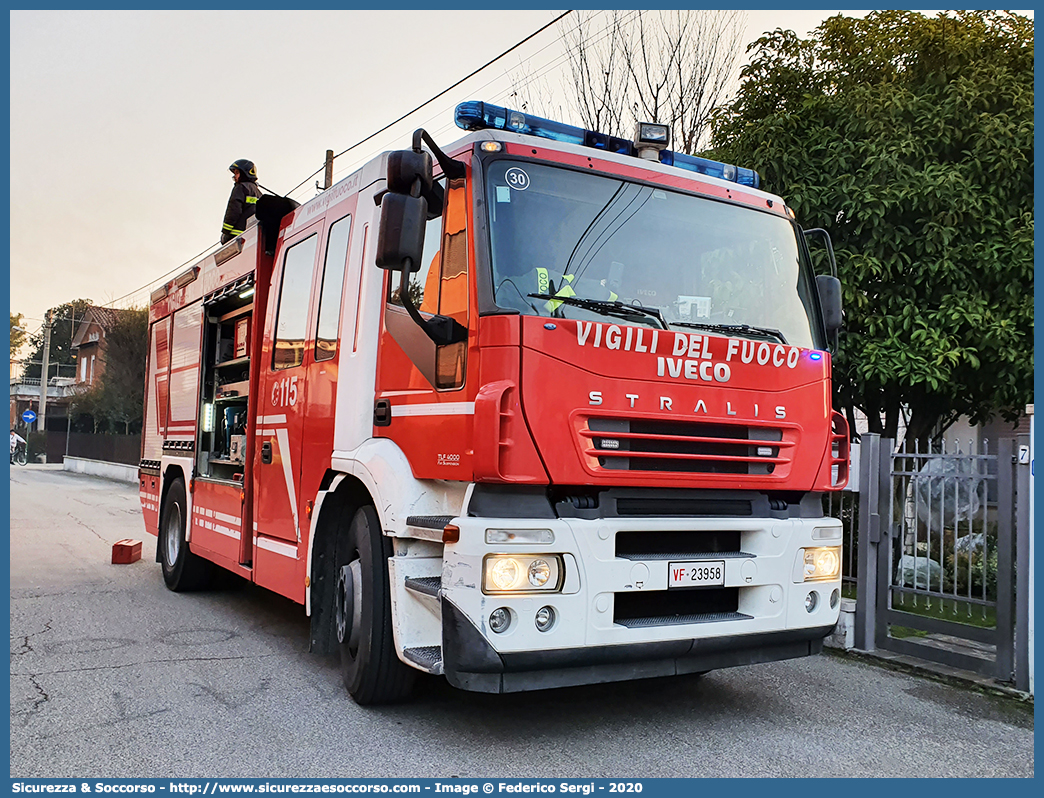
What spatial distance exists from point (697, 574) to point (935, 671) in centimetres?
266

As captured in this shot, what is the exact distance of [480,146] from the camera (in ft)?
15.7

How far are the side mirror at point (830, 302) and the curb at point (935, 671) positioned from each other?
2.43 m

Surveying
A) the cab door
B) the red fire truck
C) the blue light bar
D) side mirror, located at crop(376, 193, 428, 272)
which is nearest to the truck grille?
the red fire truck

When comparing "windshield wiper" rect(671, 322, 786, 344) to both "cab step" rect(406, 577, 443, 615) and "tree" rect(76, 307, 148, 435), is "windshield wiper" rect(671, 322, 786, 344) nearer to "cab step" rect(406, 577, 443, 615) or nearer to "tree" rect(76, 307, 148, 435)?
"cab step" rect(406, 577, 443, 615)

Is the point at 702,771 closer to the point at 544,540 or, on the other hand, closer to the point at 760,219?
the point at 544,540

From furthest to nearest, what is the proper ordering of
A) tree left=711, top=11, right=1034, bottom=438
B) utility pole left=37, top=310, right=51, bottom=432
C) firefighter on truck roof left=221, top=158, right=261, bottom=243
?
utility pole left=37, top=310, right=51, bottom=432 < tree left=711, top=11, right=1034, bottom=438 < firefighter on truck roof left=221, top=158, right=261, bottom=243

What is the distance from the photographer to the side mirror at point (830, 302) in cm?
581

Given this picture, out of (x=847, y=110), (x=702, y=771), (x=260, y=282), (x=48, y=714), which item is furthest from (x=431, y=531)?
(x=847, y=110)

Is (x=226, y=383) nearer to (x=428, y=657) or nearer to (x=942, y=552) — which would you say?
(x=428, y=657)

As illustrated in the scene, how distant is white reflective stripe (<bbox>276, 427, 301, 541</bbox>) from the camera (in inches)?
240

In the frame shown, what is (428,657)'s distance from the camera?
455 centimetres

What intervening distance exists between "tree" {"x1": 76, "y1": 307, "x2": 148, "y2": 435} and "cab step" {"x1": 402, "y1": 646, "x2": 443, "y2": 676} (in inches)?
1216

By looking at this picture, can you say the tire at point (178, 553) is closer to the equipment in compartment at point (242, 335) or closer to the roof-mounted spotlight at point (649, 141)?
the equipment in compartment at point (242, 335)

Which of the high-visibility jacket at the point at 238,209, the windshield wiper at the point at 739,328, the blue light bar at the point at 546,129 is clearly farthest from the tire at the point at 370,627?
the high-visibility jacket at the point at 238,209
